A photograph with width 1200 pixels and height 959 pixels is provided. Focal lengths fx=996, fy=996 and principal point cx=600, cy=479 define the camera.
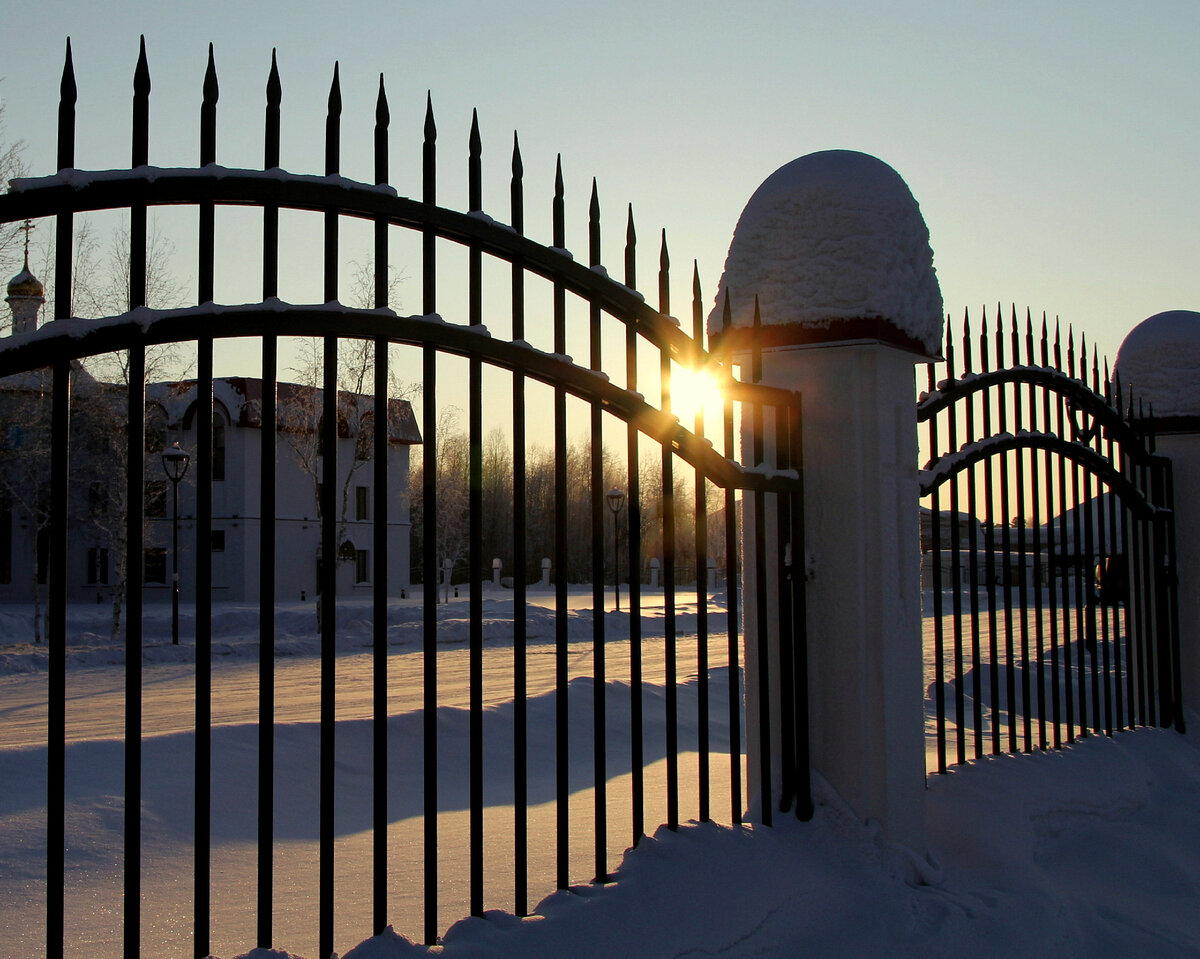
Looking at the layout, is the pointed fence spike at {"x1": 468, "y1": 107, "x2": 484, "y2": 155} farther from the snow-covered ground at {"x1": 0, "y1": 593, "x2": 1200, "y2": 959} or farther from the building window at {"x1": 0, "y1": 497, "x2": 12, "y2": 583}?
the building window at {"x1": 0, "y1": 497, "x2": 12, "y2": 583}

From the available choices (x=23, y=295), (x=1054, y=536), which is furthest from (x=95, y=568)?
(x=1054, y=536)

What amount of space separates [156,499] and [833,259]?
27713mm

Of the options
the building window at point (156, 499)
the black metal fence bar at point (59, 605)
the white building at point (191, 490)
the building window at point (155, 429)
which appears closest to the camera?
the black metal fence bar at point (59, 605)

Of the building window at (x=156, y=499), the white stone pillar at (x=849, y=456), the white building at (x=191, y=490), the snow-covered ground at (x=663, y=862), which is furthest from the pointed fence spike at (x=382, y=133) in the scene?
the building window at (x=156, y=499)

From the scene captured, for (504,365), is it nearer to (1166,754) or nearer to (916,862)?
(916,862)

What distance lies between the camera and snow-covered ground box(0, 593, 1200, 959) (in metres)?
2.78

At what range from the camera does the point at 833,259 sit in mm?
3621

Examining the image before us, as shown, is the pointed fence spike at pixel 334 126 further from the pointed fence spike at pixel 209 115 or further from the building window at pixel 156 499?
the building window at pixel 156 499

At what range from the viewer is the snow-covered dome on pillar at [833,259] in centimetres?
357

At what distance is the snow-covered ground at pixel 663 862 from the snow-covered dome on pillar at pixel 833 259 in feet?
5.65

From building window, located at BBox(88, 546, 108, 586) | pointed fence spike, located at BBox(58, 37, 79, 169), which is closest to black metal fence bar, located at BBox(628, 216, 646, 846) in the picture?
pointed fence spike, located at BBox(58, 37, 79, 169)

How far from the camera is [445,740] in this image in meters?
6.23

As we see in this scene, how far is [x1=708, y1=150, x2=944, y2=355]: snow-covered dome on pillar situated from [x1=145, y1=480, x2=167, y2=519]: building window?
24112 millimetres

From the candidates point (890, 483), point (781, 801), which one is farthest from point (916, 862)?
point (890, 483)
